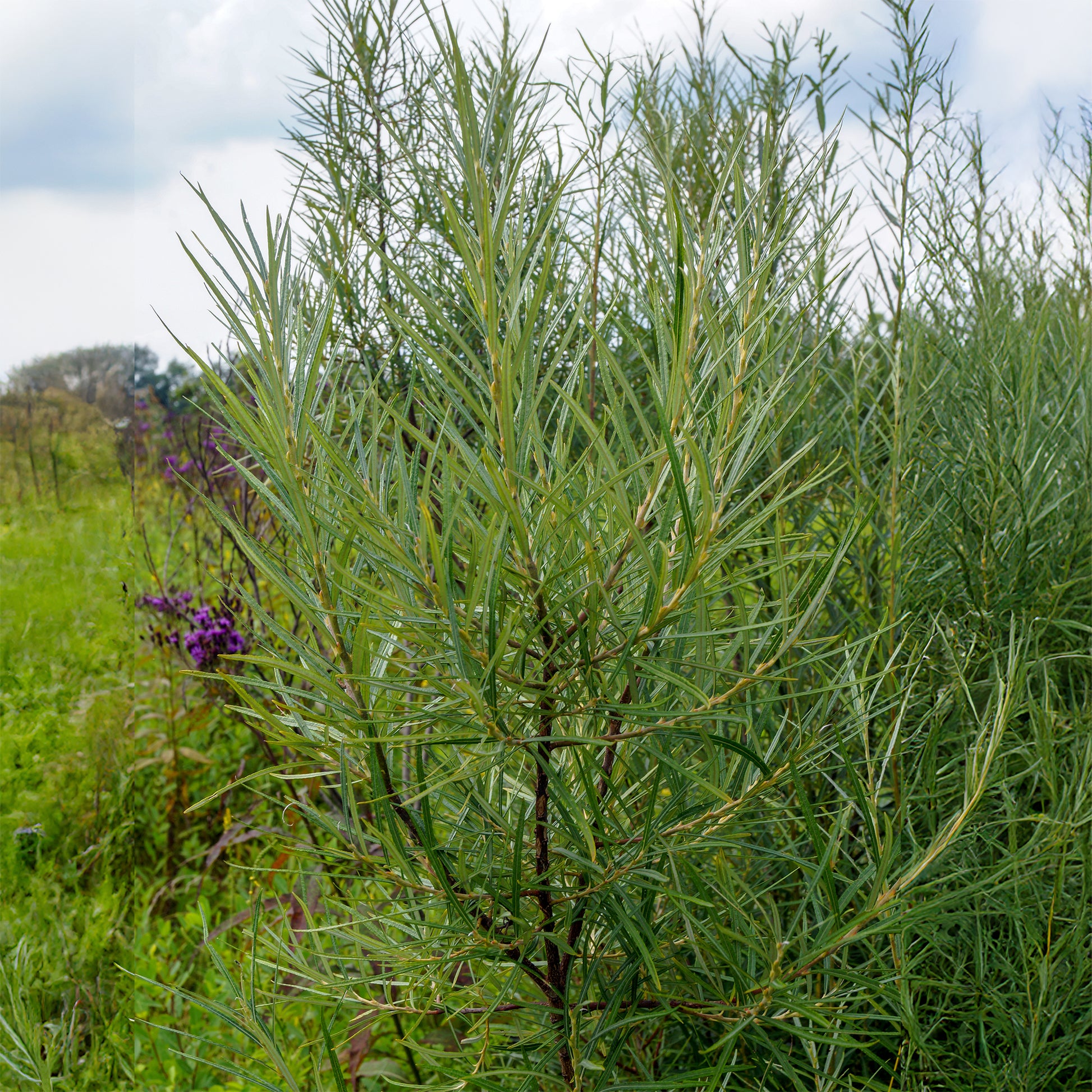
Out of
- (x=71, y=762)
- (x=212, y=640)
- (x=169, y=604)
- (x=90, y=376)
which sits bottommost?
(x=71, y=762)

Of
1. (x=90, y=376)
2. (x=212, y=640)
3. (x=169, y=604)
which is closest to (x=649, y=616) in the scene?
(x=212, y=640)

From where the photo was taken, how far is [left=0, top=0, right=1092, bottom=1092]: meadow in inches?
20.3

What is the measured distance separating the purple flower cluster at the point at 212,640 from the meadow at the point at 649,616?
67cm

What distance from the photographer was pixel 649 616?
19.8 inches

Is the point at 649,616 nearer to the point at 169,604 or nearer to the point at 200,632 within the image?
the point at 200,632

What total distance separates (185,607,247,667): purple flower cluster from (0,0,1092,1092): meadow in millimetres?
674

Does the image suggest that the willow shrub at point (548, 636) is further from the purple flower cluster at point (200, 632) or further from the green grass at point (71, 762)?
the purple flower cluster at point (200, 632)

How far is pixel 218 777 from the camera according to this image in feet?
10.2

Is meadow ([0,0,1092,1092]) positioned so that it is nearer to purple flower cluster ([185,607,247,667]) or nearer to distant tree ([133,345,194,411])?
purple flower cluster ([185,607,247,667])

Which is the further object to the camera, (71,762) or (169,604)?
(169,604)

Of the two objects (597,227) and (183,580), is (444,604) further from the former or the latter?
(183,580)

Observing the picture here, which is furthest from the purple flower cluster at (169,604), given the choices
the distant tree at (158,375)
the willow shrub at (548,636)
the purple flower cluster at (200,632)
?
the willow shrub at (548,636)

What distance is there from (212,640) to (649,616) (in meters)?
2.57

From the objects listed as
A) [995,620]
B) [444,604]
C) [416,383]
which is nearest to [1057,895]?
[995,620]
